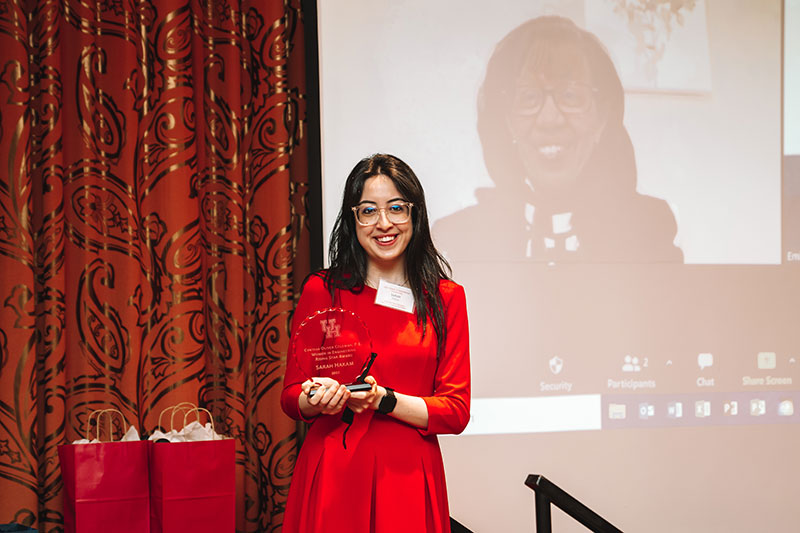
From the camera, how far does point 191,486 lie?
2502 mm

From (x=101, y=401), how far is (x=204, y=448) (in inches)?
27.6

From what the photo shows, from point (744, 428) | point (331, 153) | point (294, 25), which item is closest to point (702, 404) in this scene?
point (744, 428)

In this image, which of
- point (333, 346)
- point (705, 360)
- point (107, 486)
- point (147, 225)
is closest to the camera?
point (333, 346)

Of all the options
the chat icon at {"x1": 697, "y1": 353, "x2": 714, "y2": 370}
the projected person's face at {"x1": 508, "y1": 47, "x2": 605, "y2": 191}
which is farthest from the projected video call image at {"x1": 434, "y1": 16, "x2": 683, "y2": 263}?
the chat icon at {"x1": 697, "y1": 353, "x2": 714, "y2": 370}

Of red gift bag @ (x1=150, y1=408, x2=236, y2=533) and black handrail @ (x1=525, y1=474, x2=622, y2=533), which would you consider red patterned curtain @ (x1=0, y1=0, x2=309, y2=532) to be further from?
black handrail @ (x1=525, y1=474, x2=622, y2=533)

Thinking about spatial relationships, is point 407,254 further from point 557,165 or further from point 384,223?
point 557,165

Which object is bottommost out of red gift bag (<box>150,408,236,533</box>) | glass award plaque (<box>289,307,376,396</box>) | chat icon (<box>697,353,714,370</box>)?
red gift bag (<box>150,408,236,533</box>)

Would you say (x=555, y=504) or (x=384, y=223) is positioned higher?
(x=384, y=223)

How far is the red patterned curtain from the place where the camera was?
2.88 metres

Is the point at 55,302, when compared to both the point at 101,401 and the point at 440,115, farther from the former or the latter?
the point at 440,115

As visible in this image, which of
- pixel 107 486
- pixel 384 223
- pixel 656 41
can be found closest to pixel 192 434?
pixel 107 486

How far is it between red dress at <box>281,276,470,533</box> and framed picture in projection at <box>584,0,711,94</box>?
5.85ft

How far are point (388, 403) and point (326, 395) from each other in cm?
14

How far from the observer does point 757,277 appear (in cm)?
319
